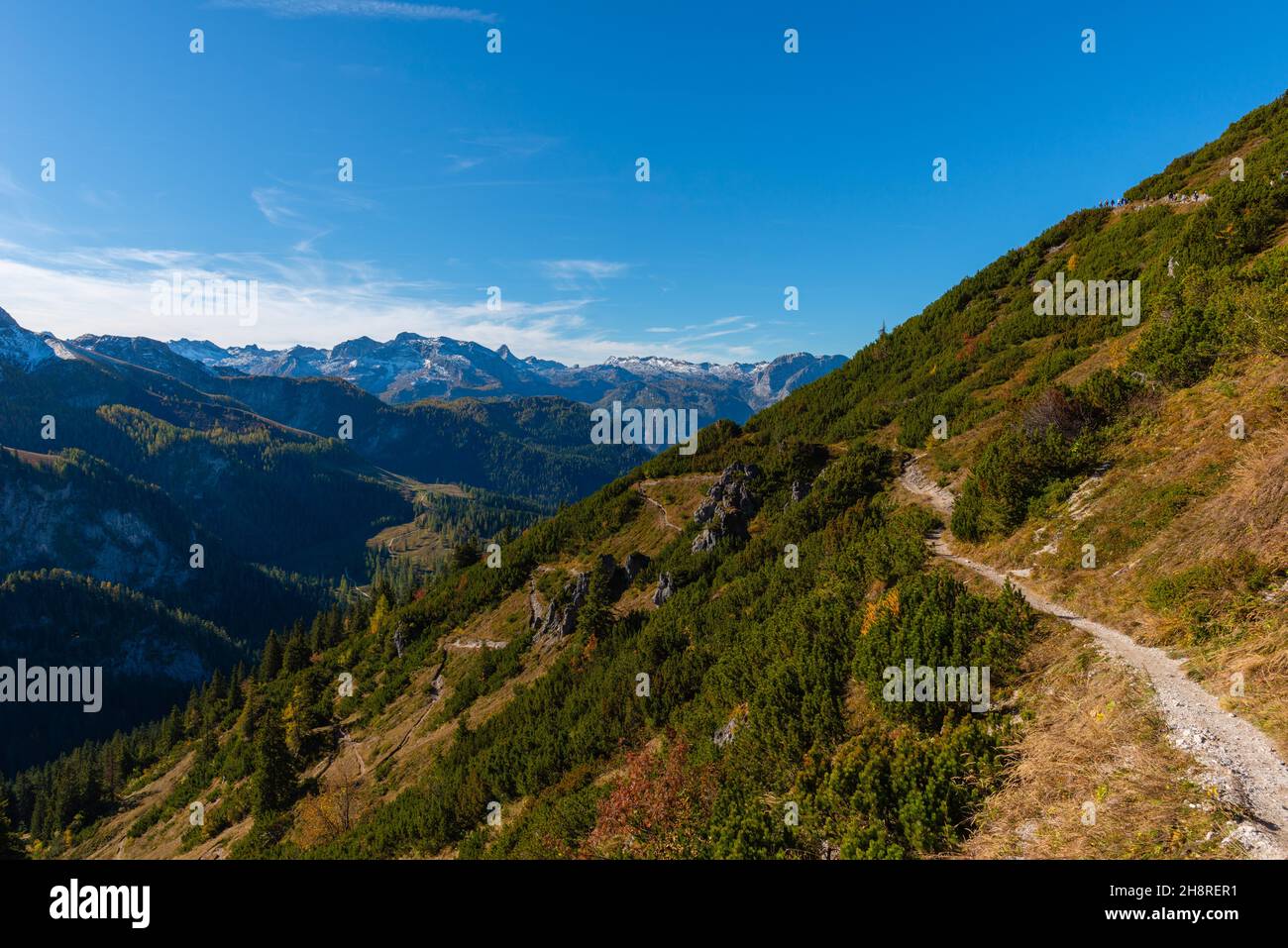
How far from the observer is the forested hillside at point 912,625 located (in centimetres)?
948

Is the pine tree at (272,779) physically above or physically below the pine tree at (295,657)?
above

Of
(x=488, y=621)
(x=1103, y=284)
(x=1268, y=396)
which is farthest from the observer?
(x=488, y=621)

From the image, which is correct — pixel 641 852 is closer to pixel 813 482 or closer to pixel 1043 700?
pixel 1043 700

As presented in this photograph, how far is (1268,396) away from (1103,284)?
25.1m

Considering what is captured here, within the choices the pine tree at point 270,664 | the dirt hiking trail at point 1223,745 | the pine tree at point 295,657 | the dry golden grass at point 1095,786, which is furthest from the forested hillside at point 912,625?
the pine tree at point 270,664

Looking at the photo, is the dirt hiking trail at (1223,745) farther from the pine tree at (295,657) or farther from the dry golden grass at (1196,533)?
the pine tree at (295,657)

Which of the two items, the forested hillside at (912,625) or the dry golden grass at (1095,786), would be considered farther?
the forested hillside at (912,625)

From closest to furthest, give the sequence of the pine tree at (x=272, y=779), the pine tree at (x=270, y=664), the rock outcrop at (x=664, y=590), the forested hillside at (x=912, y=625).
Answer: the forested hillside at (x=912, y=625) < the rock outcrop at (x=664, y=590) < the pine tree at (x=272, y=779) < the pine tree at (x=270, y=664)

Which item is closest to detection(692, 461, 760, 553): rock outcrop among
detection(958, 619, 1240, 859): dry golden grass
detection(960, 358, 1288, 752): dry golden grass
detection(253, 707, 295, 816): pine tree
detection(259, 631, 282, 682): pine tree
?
detection(960, 358, 1288, 752): dry golden grass

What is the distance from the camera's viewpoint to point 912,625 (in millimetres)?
13633

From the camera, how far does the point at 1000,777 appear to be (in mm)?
9375

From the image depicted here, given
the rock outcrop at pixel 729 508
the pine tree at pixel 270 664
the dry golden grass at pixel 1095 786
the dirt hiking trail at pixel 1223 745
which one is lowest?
the pine tree at pixel 270 664

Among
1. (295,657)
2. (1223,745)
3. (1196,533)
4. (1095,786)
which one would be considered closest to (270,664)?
(295,657)
